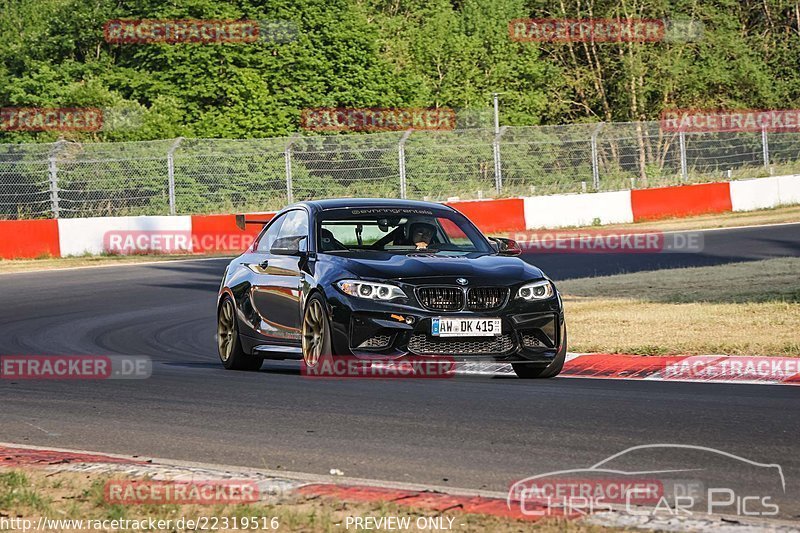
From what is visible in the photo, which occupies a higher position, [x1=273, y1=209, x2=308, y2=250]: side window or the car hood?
[x1=273, y1=209, x2=308, y2=250]: side window

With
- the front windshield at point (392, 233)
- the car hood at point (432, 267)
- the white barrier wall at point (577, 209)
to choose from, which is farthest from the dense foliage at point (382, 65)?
the car hood at point (432, 267)

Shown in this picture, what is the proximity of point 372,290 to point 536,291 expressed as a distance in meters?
1.25

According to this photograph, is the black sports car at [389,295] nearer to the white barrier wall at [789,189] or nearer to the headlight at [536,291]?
the headlight at [536,291]

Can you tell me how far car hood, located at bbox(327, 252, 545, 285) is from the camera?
10.1 m

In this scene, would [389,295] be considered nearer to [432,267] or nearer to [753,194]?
[432,267]

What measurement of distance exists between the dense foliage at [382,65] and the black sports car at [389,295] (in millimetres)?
30596

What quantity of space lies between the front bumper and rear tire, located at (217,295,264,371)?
79.4 inches

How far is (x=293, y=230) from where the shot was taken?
11.8 metres

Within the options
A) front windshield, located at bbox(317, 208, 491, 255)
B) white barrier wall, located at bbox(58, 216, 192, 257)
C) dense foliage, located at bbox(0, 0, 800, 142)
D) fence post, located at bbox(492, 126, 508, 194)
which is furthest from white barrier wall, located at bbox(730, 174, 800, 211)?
front windshield, located at bbox(317, 208, 491, 255)

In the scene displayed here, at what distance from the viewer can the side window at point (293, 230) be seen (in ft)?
37.2

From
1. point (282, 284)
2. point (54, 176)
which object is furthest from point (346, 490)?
point (54, 176)

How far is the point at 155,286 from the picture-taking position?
21.9 m

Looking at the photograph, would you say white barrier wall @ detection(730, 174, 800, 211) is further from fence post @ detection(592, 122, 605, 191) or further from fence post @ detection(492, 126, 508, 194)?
fence post @ detection(492, 126, 508, 194)

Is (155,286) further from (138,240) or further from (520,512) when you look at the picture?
(520,512)
